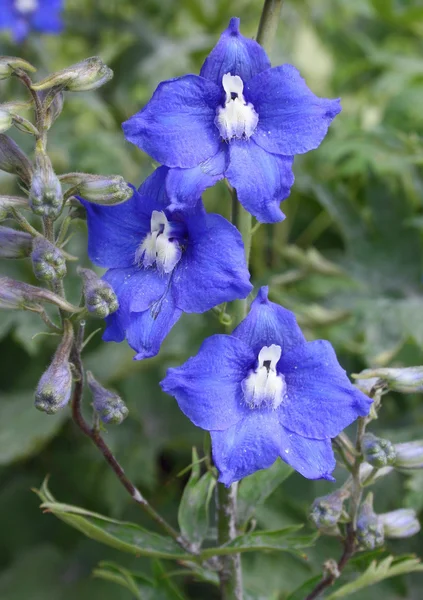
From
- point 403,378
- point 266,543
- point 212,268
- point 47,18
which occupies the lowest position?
point 266,543

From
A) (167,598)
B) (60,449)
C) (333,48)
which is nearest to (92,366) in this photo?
(60,449)

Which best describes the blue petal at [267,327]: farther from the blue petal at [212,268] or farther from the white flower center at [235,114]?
the white flower center at [235,114]

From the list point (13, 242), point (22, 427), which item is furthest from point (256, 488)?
point (22, 427)

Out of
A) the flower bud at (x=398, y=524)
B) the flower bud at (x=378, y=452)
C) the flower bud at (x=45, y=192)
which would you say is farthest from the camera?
the flower bud at (x=398, y=524)

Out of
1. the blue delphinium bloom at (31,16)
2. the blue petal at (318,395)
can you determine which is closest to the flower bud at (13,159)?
the blue petal at (318,395)

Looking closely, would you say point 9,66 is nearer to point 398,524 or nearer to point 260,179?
point 260,179
